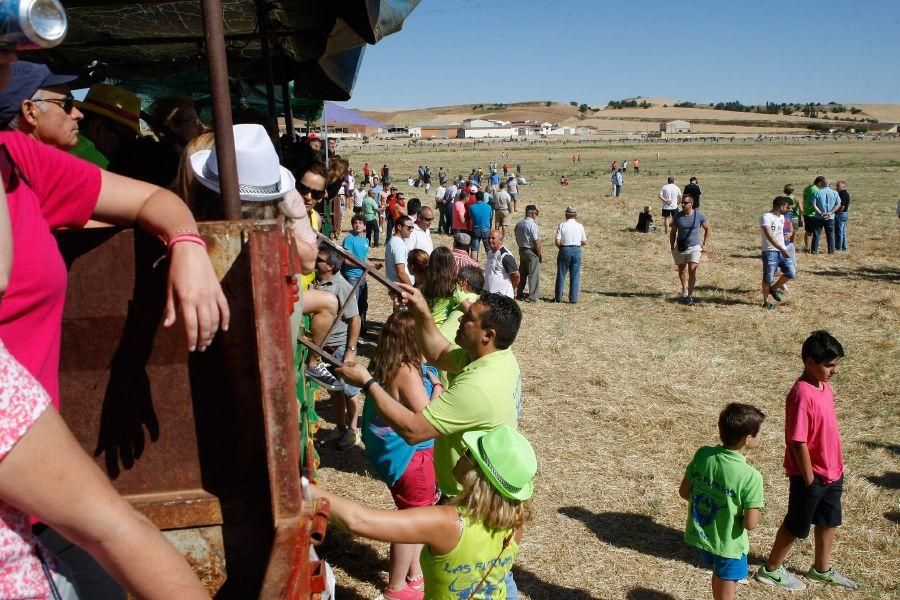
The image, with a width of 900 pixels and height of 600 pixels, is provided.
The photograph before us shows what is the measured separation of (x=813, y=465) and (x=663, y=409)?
332 cm

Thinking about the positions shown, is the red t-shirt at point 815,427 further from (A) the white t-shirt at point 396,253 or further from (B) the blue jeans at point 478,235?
(B) the blue jeans at point 478,235

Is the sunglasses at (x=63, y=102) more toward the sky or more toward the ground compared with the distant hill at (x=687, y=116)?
more toward the ground

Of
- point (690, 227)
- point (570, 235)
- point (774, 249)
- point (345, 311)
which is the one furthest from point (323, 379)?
point (774, 249)

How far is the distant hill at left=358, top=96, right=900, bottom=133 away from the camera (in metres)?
128

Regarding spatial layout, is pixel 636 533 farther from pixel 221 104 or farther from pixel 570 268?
pixel 570 268

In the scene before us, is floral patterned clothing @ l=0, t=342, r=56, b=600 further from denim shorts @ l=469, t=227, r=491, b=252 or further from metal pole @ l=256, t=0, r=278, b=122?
denim shorts @ l=469, t=227, r=491, b=252

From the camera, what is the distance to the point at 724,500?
4023mm

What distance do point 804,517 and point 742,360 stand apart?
5298 mm

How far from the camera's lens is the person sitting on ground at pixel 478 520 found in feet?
8.68

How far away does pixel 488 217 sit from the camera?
16.0 meters

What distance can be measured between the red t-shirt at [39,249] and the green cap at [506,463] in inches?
62.6

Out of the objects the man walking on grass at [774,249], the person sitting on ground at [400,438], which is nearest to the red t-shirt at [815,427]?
the person sitting on ground at [400,438]

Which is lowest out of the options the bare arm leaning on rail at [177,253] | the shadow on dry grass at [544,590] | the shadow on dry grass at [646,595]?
the shadow on dry grass at [646,595]

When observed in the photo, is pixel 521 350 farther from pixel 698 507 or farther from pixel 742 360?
pixel 698 507
